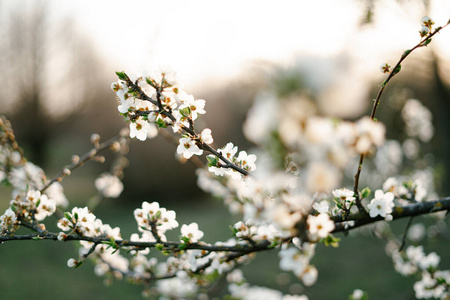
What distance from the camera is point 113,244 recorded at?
1488mm

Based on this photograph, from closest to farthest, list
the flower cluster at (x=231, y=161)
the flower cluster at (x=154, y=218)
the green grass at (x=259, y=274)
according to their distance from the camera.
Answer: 1. the flower cluster at (x=231, y=161)
2. the flower cluster at (x=154, y=218)
3. the green grass at (x=259, y=274)

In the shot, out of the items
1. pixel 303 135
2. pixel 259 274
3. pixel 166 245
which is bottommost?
pixel 303 135

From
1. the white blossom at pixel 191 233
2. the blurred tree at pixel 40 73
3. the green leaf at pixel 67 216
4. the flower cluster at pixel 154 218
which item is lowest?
the green leaf at pixel 67 216

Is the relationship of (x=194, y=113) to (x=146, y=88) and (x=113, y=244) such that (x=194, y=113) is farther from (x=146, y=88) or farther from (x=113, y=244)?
(x=113, y=244)

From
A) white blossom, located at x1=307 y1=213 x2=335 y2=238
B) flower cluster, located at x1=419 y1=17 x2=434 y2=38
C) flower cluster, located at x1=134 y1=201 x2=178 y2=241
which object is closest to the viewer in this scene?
white blossom, located at x1=307 y1=213 x2=335 y2=238

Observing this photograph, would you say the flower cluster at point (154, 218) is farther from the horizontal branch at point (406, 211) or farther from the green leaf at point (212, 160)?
the horizontal branch at point (406, 211)

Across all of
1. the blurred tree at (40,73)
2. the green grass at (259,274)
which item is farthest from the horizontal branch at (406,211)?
the blurred tree at (40,73)

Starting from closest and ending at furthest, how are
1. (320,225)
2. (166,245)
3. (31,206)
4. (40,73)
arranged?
(320,225) → (166,245) → (31,206) → (40,73)

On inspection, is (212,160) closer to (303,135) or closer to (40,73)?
(303,135)

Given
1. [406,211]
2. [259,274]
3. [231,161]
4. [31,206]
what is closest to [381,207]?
[406,211]

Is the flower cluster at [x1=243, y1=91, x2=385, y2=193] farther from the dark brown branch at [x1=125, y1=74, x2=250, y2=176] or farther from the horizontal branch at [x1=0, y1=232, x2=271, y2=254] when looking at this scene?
the horizontal branch at [x1=0, y1=232, x2=271, y2=254]

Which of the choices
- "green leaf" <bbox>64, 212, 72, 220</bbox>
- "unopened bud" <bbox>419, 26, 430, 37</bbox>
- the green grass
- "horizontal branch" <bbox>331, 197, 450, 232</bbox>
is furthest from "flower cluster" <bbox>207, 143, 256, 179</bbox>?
the green grass

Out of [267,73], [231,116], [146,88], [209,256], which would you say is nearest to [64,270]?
[209,256]

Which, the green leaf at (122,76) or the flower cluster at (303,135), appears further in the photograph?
the green leaf at (122,76)
